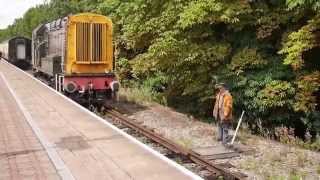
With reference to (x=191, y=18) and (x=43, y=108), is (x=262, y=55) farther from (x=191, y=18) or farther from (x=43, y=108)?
(x=43, y=108)

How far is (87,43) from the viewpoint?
19.6 meters

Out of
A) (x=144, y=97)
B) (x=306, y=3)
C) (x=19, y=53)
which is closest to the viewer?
(x=306, y=3)

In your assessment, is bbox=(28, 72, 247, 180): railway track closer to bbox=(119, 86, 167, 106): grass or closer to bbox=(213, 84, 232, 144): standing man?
bbox=(213, 84, 232, 144): standing man

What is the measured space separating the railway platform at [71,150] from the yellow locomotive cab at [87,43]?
2.88m

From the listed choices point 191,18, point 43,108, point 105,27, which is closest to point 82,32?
point 105,27

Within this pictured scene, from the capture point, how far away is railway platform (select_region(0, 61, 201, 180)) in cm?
891

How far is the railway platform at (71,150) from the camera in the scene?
8914 millimetres

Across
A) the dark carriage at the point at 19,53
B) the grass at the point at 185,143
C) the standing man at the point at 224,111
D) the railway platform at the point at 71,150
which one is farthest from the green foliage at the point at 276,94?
the dark carriage at the point at 19,53

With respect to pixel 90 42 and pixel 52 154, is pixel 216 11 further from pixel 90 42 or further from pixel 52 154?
pixel 52 154

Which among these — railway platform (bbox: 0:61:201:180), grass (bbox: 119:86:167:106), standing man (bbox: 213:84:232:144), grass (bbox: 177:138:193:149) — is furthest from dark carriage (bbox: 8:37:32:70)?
standing man (bbox: 213:84:232:144)

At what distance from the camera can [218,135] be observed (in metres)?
13.3

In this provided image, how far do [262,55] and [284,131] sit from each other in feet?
11.6

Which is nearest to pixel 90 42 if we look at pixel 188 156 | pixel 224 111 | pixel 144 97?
pixel 144 97

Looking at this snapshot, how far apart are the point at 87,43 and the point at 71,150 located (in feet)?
30.6
